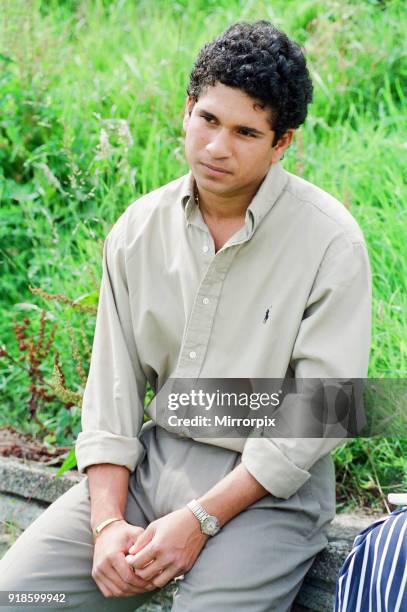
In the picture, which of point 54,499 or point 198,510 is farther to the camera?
point 54,499

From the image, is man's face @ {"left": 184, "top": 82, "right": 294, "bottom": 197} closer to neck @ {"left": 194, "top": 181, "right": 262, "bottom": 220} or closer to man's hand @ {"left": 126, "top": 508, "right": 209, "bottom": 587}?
neck @ {"left": 194, "top": 181, "right": 262, "bottom": 220}

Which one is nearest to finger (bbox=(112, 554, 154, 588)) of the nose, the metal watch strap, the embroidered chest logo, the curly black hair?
the metal watch strap

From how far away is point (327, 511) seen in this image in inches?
113

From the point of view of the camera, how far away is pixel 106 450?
2887 millimetres

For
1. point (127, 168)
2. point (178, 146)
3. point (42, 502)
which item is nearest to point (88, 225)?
point (127, 168)

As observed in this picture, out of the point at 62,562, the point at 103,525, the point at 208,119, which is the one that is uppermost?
the point at 208,119

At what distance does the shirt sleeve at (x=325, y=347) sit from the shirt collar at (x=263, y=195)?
230 mm

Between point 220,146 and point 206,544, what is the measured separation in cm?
100

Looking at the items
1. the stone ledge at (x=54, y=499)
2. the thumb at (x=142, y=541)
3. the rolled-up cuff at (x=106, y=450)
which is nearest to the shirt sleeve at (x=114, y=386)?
the rolled-up cuff at (x=106, y=450)

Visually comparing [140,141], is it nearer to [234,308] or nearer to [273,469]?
[234,308]

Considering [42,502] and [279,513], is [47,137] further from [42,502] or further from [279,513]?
[279,513]

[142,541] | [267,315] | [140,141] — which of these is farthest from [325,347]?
[140,141]

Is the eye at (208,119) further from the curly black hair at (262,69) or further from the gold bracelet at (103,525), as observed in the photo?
the gold bracelet at (103,525)

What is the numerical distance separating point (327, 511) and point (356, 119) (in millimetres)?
2442
